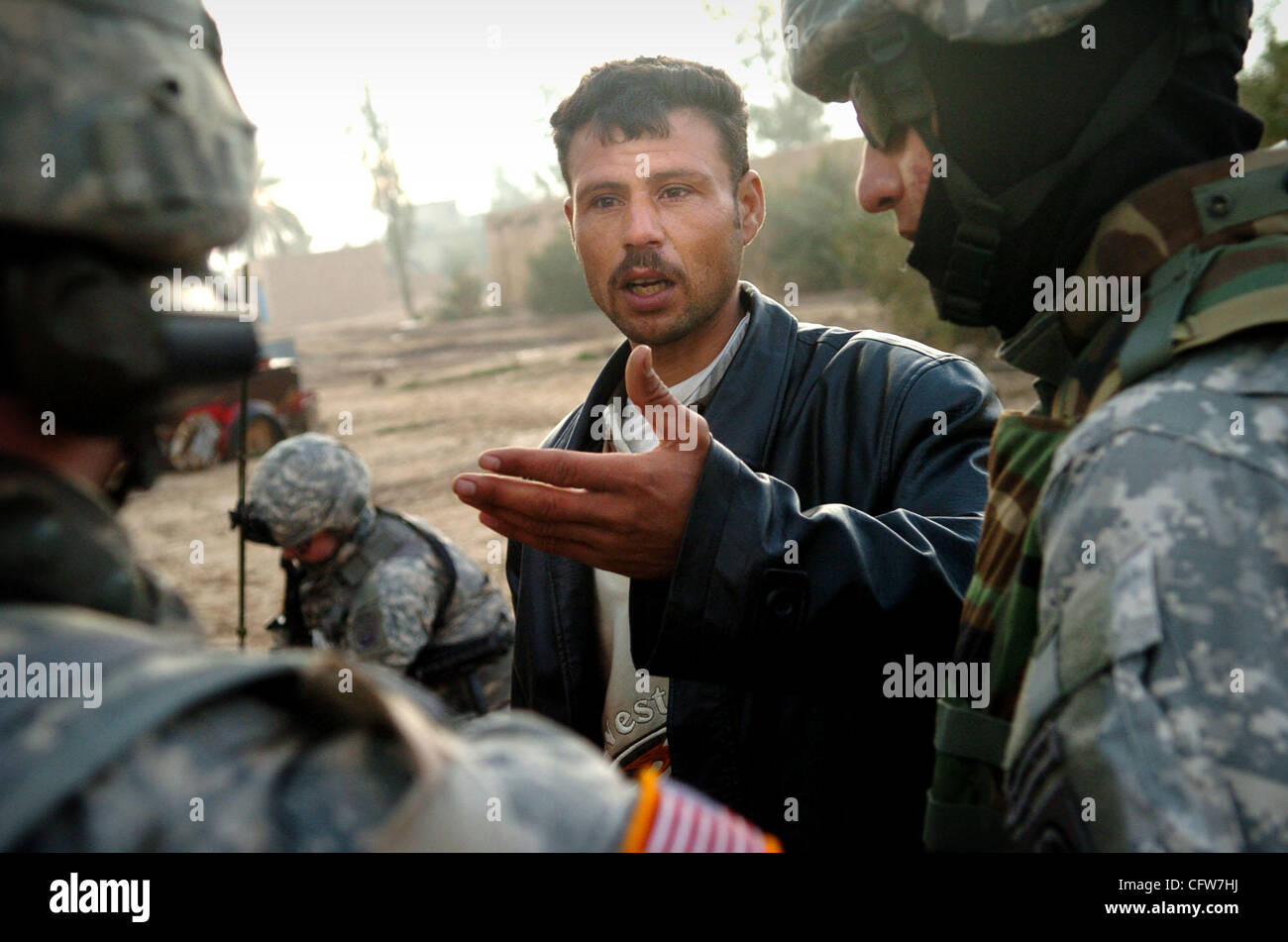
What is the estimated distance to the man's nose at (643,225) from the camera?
111 inches

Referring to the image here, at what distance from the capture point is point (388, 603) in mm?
4586

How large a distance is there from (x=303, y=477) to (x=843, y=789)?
3.38 metres

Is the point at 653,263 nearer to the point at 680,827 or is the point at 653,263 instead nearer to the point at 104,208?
the point at 104,208

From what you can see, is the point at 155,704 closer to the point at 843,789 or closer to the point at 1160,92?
the point at 1160,92

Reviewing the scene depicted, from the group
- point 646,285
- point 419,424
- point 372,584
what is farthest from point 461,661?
point 419,424

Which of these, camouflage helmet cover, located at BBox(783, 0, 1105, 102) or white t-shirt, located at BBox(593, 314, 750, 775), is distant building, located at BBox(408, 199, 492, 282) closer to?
white t-shirt, located at BBox(593, 314, 750, 775)

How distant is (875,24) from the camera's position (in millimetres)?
1639

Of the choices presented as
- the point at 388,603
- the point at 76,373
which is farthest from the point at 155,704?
the point at 388,603

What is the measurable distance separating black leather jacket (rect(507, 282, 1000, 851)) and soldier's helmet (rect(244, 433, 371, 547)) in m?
2.19

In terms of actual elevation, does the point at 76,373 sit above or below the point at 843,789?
above

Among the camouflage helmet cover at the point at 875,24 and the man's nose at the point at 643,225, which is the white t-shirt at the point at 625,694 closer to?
the man's nose at the point at 643,225

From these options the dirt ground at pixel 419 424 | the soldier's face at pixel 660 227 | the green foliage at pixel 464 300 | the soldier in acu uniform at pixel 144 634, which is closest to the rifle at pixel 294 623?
the dirt ground at pixel 419 424

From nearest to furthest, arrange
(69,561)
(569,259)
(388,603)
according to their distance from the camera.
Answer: (69,561) → (388,603) → (569,259)
